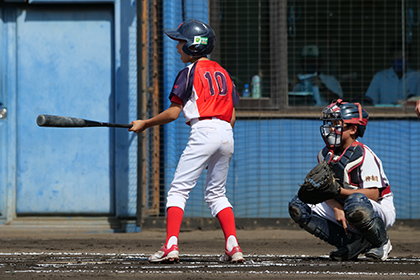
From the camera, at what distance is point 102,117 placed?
10.1 metres

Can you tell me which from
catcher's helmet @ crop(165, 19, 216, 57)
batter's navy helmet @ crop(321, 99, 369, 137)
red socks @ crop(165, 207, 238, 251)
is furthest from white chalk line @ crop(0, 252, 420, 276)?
catcher's helmet @ crop(165, 19, 216, 57)

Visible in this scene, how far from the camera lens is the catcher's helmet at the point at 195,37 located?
6.30 meters

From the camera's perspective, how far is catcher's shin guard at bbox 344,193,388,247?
6004 millimetres

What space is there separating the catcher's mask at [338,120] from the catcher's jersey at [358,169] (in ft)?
0.49

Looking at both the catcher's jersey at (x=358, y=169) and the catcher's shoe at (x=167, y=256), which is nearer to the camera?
the catcher's shoe at (x=167, y=256)

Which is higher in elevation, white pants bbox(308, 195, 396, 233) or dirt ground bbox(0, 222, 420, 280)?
white pants bbox(308, 195, 396, 233)

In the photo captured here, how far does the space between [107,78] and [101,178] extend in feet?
4.29

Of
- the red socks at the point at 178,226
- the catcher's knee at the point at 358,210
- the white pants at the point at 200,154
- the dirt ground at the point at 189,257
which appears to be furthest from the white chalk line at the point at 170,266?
the white pants at the point at 200,154

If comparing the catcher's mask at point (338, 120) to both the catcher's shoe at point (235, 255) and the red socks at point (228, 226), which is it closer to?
the red socks at point (228, 226)

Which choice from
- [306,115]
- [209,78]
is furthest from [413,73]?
[209,78]

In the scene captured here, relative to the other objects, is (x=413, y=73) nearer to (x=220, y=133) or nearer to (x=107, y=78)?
(x=107, y=78)

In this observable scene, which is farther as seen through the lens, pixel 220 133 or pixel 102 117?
pixel 102 117

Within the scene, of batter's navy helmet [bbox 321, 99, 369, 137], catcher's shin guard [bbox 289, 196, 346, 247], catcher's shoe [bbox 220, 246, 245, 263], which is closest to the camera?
catcher's shoe [bbox 220, 246, 245, 263]

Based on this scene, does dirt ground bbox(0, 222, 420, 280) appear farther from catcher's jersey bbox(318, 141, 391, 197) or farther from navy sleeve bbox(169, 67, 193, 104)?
navy sleeve bbox(169, 67, 193, 104)
